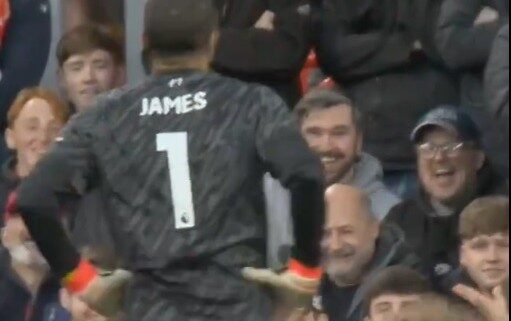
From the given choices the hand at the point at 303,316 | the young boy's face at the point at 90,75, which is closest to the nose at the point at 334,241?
the hand at the point at 303,316

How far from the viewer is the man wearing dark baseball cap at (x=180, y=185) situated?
4.29 metres

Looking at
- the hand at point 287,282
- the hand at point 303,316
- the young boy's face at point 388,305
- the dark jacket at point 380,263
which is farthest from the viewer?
the dark jacket at point 380,263

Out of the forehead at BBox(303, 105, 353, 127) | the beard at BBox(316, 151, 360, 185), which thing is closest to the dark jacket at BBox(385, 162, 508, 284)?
the beard at BBox(316, 151, 360, 185)

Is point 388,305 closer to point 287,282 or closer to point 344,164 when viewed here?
point 344,164

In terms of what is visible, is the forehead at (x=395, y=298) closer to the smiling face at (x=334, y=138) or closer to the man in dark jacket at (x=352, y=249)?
the man in dark jacket at (x=352, y=249)

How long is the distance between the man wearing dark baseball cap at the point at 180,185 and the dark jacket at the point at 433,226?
4.13ft

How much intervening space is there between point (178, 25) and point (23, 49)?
2.16 m

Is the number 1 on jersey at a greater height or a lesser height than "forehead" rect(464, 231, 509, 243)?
greater

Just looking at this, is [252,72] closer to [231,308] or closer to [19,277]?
[19,277]

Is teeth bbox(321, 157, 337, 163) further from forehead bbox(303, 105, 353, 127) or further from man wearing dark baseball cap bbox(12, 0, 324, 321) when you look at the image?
man wearing dark baseball cap bbox(12, 0, 324, 321)

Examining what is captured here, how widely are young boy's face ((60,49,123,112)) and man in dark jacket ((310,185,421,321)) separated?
101 centimetres

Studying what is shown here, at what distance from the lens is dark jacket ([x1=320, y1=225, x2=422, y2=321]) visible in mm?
5438

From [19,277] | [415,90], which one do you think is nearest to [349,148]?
[415,90]

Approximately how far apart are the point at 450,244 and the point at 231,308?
1.39 metres
